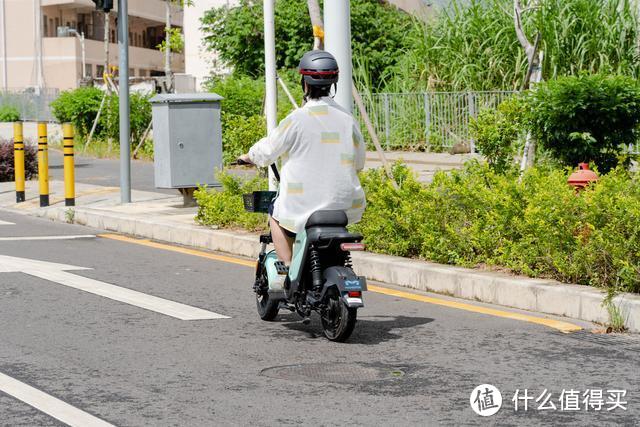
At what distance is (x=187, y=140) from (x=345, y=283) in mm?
7960

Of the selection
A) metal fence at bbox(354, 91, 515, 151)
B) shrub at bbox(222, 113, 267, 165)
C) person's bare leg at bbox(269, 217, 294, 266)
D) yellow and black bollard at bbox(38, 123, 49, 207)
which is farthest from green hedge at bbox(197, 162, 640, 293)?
metal fence at bbox(354, 91, 515, 151)

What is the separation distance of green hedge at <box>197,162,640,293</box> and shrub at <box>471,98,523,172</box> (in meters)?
0.50

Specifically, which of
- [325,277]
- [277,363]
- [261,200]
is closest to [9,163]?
[261,200]

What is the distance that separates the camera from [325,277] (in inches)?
279

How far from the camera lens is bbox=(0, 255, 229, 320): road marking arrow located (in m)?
8.30

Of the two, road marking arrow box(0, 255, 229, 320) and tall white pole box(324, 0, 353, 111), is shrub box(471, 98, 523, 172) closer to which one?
tall white pole box(324, 0, 353, 111)

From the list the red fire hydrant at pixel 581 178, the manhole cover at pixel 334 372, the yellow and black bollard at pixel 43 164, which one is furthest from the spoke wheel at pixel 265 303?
the yellow and black bollard at pixel 43 164

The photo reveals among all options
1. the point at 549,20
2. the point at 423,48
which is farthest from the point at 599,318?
the point at 423,48

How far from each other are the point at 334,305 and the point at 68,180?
30.1 feet

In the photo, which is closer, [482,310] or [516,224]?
[482,310]

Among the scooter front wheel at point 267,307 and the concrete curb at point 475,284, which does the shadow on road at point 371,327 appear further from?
the concrete curb at point 475,284

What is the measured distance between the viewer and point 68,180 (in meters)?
15.5

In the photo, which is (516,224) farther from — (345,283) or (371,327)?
(345,283)

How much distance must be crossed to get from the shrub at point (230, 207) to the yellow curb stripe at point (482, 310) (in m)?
2.86
